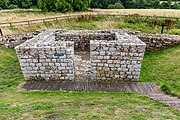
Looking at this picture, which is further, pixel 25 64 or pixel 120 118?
pixel 25 64

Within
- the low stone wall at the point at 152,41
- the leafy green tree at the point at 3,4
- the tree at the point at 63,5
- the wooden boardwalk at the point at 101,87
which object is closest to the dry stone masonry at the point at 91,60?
the wooden boardwalk at the point at 101,87

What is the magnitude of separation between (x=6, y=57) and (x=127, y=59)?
259 inches

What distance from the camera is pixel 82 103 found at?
486 centimetres

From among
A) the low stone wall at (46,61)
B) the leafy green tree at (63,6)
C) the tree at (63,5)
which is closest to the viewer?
the low stone wall at (46,61)

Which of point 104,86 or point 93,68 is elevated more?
point 93,68

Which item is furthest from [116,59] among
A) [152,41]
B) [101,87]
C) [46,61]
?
[152,41]

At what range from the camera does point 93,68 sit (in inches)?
271

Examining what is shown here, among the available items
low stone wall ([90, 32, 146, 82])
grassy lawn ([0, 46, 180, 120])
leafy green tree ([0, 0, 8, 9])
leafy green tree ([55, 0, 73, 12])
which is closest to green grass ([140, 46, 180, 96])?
grassy lawn ([0, 46, 180, 120])

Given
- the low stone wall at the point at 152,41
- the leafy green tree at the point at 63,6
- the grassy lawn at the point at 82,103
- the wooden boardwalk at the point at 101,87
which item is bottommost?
the wooden boardwalk at the point at 101,87

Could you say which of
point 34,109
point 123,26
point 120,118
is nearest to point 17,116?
point 34,109

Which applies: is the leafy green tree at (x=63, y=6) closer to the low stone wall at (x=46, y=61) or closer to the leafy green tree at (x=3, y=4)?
the leafy green tree at (x=3, y=4)

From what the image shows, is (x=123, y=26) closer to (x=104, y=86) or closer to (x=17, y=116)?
(x=104, y=86)

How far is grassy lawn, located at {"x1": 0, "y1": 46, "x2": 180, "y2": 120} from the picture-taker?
4.01 meters

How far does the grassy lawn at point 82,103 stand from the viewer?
401 centimetres
